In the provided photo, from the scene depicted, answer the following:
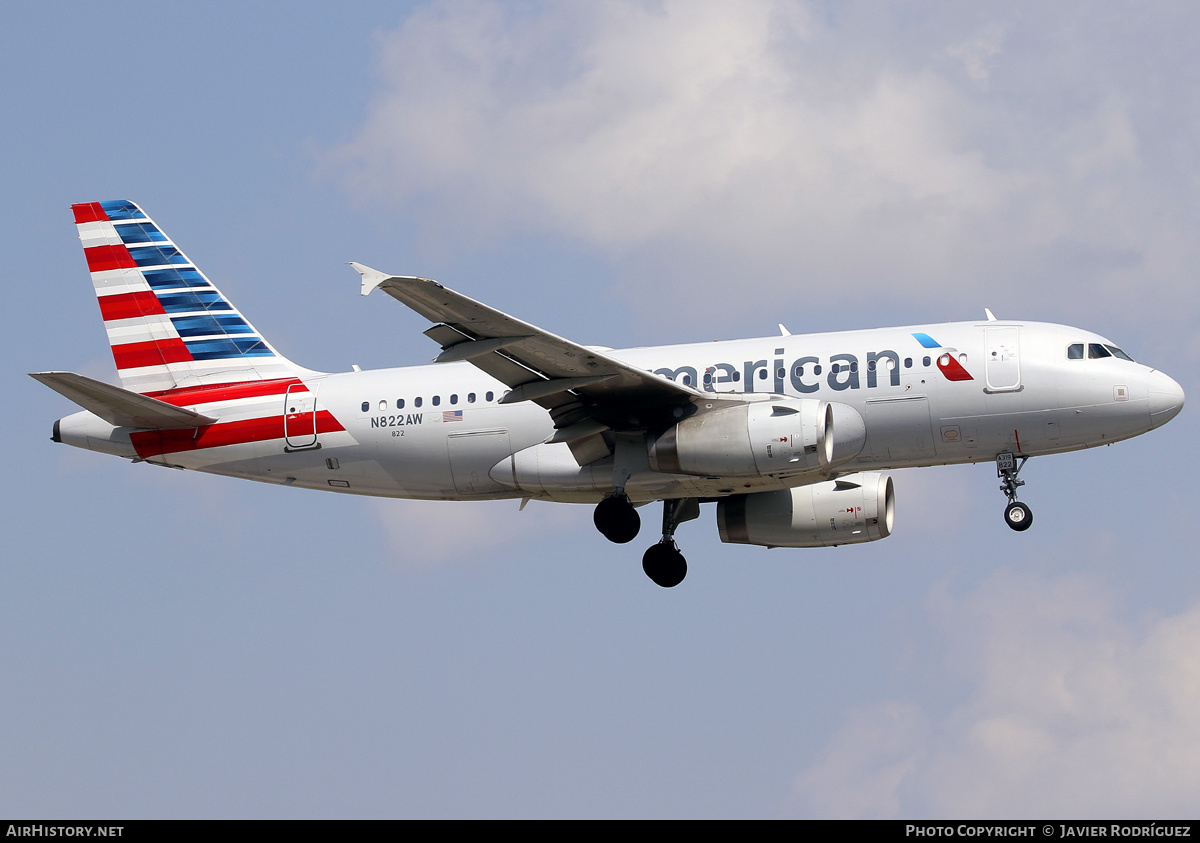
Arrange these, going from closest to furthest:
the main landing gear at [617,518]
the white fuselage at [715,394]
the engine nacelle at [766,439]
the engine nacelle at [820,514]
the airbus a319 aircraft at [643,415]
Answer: the engine nacelle at [766,439] → the airbus a319 aircraft at [643,415] → the white fuselage at [715,394] → the main landing gear at [617,518] → the engine nacelle at [820,514]

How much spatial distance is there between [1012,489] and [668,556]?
860cm

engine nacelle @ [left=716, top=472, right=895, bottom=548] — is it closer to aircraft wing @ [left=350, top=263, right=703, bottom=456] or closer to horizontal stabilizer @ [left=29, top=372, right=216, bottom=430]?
aircraft wing @ [left=350, top=263, right=703, bottom=456]

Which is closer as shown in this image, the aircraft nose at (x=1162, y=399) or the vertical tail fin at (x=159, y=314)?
the aircraft nose at (x=1162, y=399)

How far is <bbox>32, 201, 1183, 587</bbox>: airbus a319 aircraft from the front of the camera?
107 ft

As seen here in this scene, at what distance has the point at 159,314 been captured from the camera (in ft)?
131

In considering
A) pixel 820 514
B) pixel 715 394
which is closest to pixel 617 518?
pixel 715 394

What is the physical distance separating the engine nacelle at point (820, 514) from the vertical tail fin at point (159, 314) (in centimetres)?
1196

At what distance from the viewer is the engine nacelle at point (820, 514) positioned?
37.9 m

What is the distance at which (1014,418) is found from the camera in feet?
109

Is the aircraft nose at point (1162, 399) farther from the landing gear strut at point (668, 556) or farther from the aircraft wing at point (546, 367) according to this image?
the landing gear strut at point (668, 556)

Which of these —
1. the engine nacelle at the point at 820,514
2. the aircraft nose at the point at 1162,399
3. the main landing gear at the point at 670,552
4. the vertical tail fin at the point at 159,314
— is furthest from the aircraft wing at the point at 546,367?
the aircraft nose at the point at 1162,399
